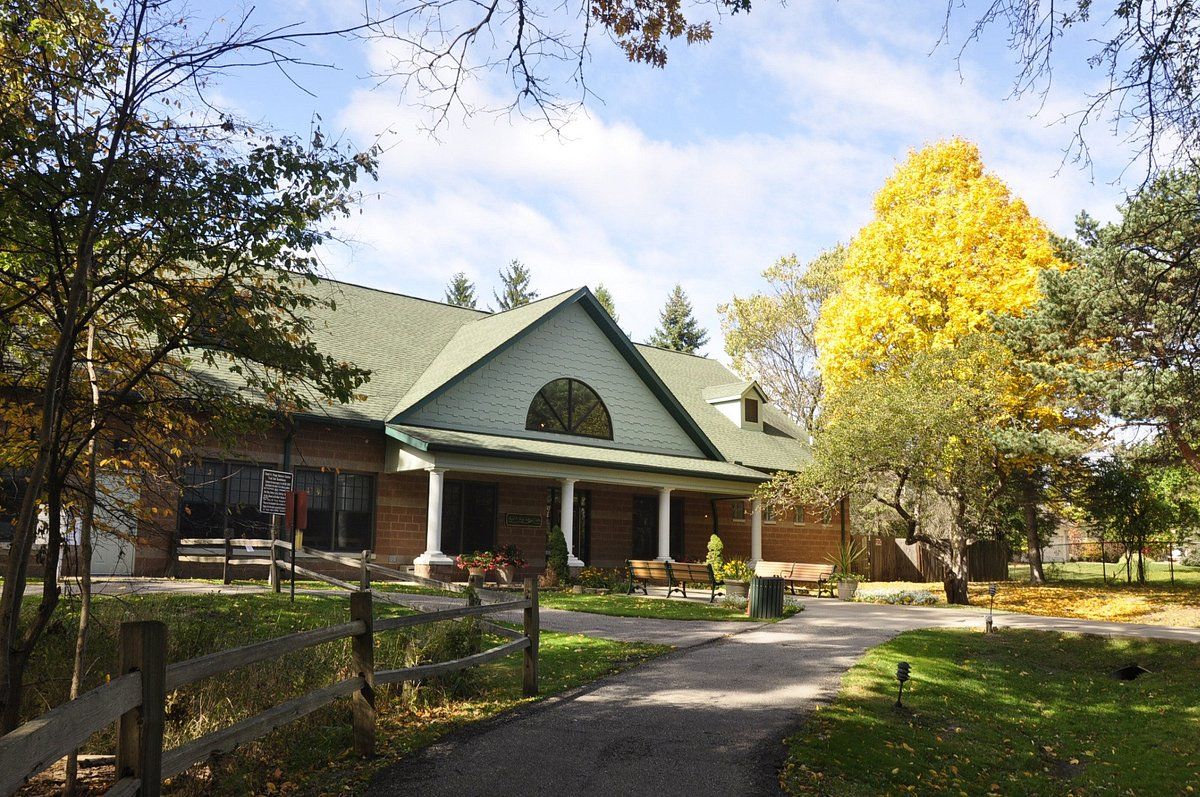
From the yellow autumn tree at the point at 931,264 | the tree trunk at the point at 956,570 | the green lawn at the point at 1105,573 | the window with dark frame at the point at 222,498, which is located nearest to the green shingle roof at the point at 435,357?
the window with dark frame at the point at 222,498

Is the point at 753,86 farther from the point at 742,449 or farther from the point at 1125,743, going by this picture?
the point at 742,449

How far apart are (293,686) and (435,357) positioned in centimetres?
1781

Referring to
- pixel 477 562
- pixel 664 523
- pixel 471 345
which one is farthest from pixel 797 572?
pixel 471 345

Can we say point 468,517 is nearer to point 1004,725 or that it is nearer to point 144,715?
point 1004,725

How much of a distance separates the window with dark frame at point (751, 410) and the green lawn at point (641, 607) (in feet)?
39.6

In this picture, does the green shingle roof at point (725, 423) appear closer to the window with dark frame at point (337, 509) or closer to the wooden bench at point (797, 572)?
the wooden bench at point (797, 572)

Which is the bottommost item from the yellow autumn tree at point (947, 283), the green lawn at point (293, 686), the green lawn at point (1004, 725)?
the green lawn at point (1004, 725)

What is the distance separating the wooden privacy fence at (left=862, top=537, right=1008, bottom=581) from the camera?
1335 inches

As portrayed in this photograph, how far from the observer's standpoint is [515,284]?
64.3 meters

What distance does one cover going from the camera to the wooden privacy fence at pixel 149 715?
319cm

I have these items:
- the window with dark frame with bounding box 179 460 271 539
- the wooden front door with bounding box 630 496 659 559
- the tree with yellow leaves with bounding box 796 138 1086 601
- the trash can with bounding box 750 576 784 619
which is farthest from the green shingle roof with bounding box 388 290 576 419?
the trash can with bounding box 750 576 784 619

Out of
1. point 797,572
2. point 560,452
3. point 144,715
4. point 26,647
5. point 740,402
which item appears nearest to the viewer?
point 144,715

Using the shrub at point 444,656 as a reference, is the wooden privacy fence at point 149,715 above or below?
above

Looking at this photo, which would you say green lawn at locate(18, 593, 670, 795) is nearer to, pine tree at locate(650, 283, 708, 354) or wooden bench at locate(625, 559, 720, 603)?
wooden bench at locate(625, 559, 720, 603)
